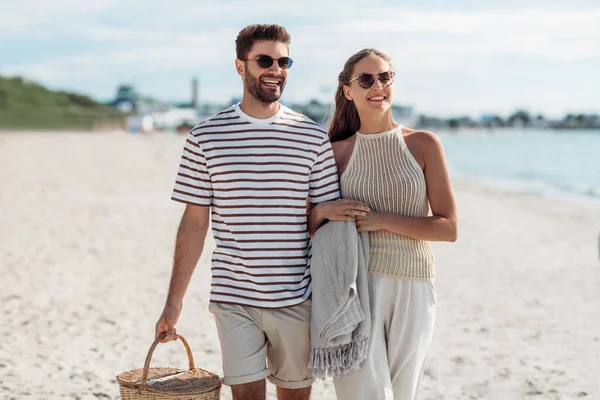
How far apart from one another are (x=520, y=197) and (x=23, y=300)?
16.9 m

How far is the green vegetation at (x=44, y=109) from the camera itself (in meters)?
76.2

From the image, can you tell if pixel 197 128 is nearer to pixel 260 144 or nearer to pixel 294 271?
pixel 260 144

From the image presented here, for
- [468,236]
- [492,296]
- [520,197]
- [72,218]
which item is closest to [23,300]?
[492,296]

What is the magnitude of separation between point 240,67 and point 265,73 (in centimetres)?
15

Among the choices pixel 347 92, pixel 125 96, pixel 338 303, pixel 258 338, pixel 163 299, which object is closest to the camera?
pixel 338 303

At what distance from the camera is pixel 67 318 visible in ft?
21.2

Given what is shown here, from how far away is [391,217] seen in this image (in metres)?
3.04

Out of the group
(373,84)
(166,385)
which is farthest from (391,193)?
(166,385)

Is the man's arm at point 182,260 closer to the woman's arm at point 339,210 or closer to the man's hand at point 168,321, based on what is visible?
the man's hand at point 168,321

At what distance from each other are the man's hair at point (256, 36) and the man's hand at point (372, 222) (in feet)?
2.37

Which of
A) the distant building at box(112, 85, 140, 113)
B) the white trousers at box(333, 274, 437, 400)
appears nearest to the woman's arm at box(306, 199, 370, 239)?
the white trousers at box(333, 274, 437, 400)

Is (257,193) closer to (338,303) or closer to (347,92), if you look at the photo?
(338,303)

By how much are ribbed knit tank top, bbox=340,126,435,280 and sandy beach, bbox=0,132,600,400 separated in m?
1.89

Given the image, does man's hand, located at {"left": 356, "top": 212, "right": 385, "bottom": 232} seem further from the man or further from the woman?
the man
